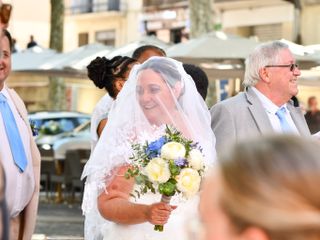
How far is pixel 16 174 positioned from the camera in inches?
213

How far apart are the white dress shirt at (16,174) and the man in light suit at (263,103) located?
50.6 inches

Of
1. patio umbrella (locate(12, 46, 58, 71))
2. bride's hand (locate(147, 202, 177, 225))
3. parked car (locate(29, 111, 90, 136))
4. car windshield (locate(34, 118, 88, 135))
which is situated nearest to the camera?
bride's hand (locate(147, 202, 177, 225))

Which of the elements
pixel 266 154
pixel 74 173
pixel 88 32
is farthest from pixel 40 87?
pixel 266 154

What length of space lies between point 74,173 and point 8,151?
12.8m

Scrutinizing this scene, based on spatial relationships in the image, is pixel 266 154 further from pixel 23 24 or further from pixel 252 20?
pixel 23 24

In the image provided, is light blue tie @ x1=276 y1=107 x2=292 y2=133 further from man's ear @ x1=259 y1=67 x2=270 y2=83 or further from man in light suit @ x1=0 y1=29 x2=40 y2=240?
man in light suit @ x1=0 y1=29 x2=40 y2=240

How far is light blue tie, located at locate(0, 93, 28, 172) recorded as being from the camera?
17.8 ft

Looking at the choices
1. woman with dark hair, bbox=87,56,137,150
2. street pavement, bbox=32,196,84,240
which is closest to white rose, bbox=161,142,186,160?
woman with dark hair, bbox=87,56,137,150

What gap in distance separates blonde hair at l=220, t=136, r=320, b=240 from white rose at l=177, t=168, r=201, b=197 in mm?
2943

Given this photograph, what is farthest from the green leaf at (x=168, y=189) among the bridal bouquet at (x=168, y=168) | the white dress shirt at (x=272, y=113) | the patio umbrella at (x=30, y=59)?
the patio umbrella at (x=30, y=59)

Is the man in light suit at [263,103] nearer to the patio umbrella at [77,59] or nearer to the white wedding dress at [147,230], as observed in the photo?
the white wedding dress at [147,230]

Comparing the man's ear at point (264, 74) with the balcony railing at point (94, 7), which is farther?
the balcony railing at point (94, 7)

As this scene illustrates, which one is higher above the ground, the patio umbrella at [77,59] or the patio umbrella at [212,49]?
the patio umbrella at [212,49]

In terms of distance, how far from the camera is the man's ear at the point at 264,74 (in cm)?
667
